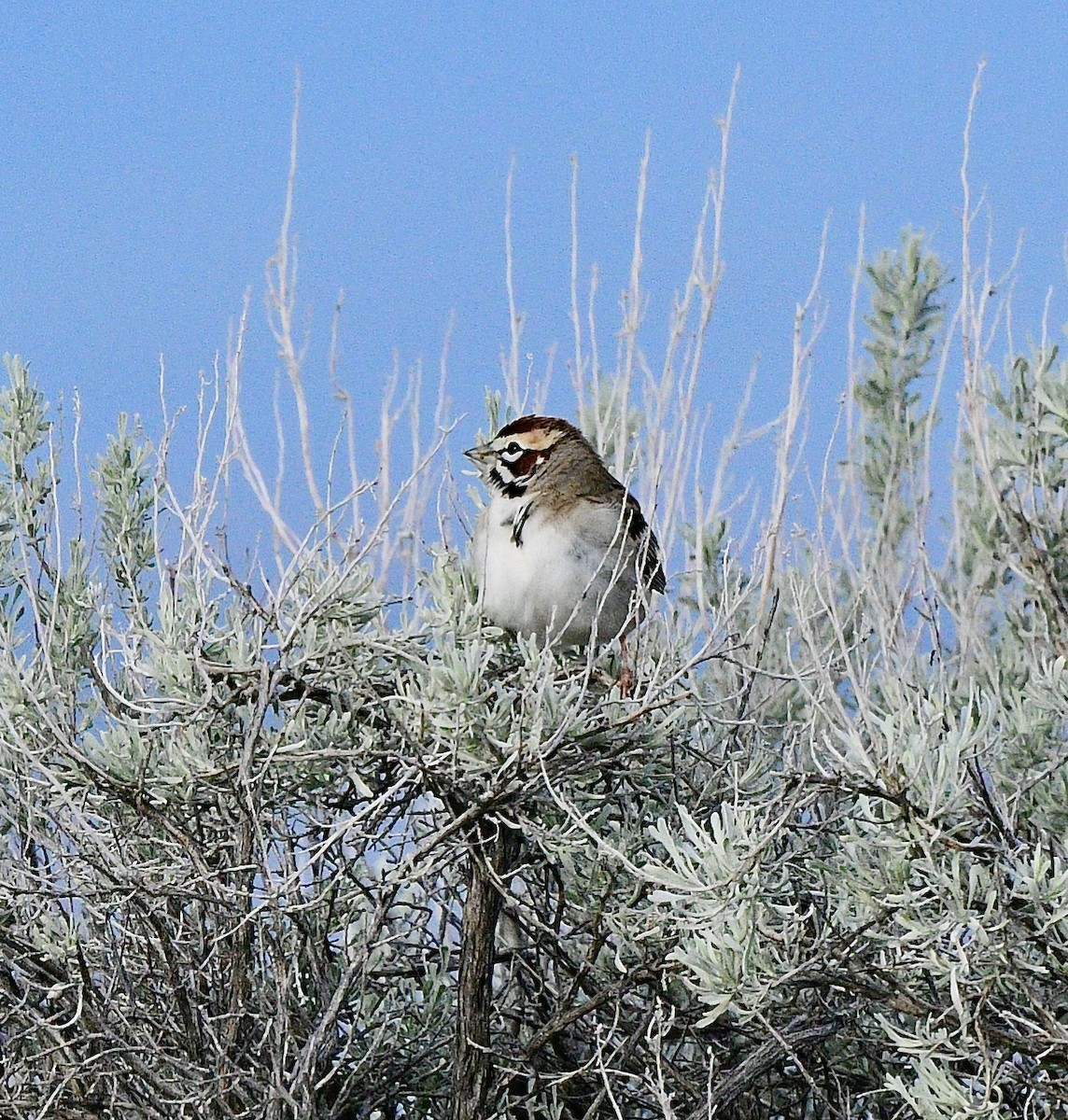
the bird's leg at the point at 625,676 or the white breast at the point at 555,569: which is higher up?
the white breast at the point at 555,569

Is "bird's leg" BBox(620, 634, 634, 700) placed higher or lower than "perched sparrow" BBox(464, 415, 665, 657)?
lower

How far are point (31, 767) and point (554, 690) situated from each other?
3.52 ft

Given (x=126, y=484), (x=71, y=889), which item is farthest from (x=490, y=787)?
(x=126, y=484)

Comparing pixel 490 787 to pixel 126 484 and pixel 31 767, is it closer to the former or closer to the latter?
pixel 31 767

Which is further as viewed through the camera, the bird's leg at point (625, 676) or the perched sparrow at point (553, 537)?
the perched sparrow at point (553, 537)

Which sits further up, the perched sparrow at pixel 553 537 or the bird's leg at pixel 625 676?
the perched sparrow at pixel 553 537

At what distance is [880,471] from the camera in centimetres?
577

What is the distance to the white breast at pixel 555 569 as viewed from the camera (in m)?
3.17

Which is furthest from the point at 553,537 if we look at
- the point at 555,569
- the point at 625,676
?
the point at 625,676

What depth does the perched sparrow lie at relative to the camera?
318cm

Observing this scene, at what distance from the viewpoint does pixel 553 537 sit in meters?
3.26

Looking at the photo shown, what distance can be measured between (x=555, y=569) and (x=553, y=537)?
0.08 metres

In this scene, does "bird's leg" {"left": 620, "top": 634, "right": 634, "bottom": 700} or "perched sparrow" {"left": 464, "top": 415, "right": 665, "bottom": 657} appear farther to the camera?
"perched sparrow" {"left": 464, "top": 415, "right": 665, "bottom": 657}

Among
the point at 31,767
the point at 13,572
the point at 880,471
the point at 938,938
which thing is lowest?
the point at 938,938
